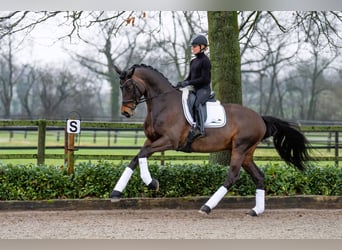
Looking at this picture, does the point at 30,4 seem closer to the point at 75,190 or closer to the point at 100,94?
the point at 75,190

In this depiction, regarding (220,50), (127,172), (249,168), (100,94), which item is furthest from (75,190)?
(100,94)

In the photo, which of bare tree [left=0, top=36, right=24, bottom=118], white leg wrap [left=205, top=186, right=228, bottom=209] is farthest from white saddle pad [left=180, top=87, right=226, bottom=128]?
bare tree [left=0, top=36, right=24, bottom=118]

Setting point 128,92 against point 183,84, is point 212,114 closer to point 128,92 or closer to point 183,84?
point 183,84

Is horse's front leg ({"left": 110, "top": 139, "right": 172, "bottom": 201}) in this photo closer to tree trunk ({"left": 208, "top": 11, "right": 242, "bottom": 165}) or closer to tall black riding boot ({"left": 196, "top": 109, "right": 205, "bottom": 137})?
tall black riding boot ({"left": 196, "top": 109, "right": 205, "bottom": 137})

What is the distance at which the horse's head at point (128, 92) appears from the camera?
19.2 ft

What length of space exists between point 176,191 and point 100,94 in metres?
20.1

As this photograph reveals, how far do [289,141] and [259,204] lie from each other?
1015 mm

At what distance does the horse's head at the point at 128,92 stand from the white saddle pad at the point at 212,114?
62 centimetres

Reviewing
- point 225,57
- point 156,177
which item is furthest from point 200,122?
point 225,57

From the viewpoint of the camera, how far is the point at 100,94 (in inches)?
1030

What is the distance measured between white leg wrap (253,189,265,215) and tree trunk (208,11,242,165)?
1579mm

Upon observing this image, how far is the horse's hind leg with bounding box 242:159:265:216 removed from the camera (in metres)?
6.20

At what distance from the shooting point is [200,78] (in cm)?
597

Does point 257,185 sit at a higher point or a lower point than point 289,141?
lower
